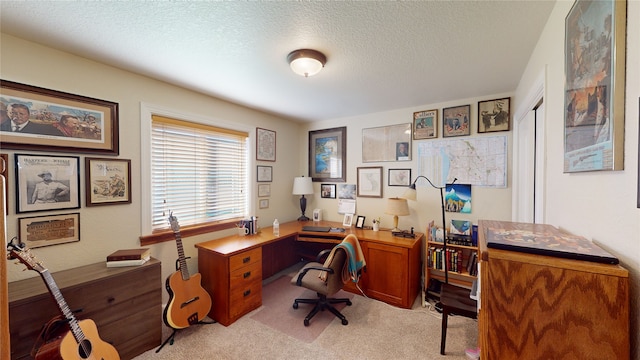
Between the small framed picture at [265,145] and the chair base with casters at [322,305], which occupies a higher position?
the small framed picture at [265,145]

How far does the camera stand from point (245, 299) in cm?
238

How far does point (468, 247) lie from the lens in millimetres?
2451

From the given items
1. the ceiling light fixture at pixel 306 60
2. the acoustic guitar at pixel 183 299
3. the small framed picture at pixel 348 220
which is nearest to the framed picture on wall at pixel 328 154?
the small framed picture at pixel 348 220

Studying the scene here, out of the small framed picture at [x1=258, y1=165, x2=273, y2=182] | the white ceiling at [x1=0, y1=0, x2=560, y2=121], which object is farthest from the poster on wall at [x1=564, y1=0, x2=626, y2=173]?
the small framed picture at [x1=258, y1=165, x2=273, y2=182]

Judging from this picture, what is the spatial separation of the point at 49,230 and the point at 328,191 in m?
3.06

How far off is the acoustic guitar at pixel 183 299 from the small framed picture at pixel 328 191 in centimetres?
219

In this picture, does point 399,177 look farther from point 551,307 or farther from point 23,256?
point 23,256

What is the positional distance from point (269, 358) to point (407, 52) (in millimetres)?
2668

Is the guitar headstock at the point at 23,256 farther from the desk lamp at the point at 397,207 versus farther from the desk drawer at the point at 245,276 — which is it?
the desk lamp at the point at 397,207

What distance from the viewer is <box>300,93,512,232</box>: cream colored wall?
8.55 feet

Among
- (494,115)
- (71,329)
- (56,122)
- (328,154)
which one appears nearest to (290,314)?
(71,329)

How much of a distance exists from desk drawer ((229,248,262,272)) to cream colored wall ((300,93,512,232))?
1.59 meters

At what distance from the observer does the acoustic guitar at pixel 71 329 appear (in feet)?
4.29

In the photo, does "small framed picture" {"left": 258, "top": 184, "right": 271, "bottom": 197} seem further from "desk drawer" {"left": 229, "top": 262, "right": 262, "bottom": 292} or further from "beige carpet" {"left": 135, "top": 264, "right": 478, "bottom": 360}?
"beige carpet" {"left": 135, "top": 264, "right": 478, "bottom": 360}
